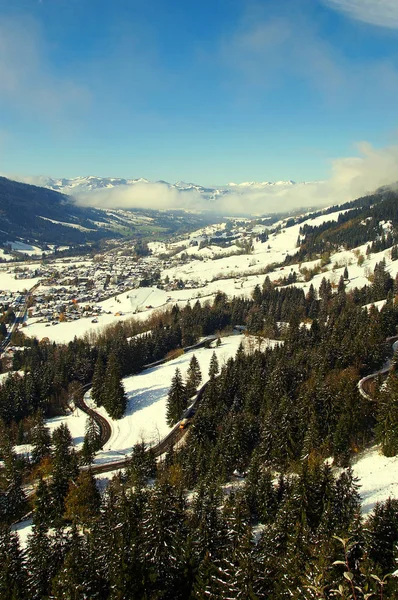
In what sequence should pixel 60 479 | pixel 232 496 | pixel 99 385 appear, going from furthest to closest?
pixel 99 385
pixel 60 479
pixel 232 496

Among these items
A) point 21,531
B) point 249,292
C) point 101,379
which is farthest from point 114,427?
point 249,292

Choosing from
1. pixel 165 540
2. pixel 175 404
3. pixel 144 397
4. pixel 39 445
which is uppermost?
pixel 165 540

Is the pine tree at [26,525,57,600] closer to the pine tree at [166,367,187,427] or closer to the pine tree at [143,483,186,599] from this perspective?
the pine tree at [143,483,186,599]

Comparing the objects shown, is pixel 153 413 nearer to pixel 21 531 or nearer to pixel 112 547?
pixel 21 531

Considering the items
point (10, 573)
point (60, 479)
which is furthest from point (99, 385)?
point (10, 573)

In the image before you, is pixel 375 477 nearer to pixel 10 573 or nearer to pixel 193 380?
pixel 10 573

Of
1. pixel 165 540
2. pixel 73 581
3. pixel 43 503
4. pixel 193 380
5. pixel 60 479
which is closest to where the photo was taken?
pixel 73 581

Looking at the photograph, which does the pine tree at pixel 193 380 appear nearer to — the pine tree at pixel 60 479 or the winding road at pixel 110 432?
the winding road at pixel 110 432

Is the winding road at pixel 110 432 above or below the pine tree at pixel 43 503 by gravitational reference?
below

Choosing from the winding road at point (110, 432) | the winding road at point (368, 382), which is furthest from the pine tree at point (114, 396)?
the winding road at point (368, 382)

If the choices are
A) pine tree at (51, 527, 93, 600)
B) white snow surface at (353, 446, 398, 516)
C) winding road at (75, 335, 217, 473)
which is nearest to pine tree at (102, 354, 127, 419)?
winding road at (75, 335, 217, 473)

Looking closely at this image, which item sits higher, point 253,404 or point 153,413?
point 253,404
